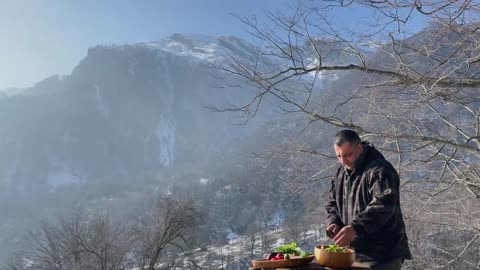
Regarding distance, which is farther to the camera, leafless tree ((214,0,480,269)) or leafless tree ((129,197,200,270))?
leafless tree ((129,197,200,270))

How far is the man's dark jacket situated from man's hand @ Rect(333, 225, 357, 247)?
0.12 feet

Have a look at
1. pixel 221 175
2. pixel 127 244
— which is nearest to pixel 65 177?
pixel 221 175

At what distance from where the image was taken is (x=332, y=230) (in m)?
3.18

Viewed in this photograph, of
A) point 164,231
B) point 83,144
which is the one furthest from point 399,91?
point 83,144

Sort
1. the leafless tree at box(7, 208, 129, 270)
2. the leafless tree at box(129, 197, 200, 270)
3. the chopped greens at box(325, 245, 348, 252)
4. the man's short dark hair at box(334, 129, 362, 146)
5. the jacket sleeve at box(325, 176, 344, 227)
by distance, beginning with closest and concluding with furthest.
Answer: the chopped greens at box(325, 245, 348, 252), the man's short dark hair at box(334, 129, 362, 146), the jacket sleeve at box(325, 176, 344, 227), the leafless tree at box(7, 208, 129, 270), the leafless tree at box(129, 197, 200, 270)

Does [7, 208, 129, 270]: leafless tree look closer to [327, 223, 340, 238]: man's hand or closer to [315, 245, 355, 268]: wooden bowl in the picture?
[327, 223, 340, 238]: man's hand

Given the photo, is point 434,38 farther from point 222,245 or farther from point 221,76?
point 222,245

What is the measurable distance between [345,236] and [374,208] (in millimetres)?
250

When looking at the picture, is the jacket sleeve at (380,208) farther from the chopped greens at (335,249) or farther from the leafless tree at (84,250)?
the leafless tree at (84,250)

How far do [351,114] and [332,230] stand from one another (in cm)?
621

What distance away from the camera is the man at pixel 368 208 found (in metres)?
2.89

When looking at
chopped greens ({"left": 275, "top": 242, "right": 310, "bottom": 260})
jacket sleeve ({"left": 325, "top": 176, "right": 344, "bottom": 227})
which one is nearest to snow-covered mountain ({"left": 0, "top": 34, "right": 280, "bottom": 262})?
jacket sleeve ({"left": 325, "top": 176, "right": 344, "bottom": 227})

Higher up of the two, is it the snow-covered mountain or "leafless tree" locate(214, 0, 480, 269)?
the snow-covered mountain

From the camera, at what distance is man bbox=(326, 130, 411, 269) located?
289cm
